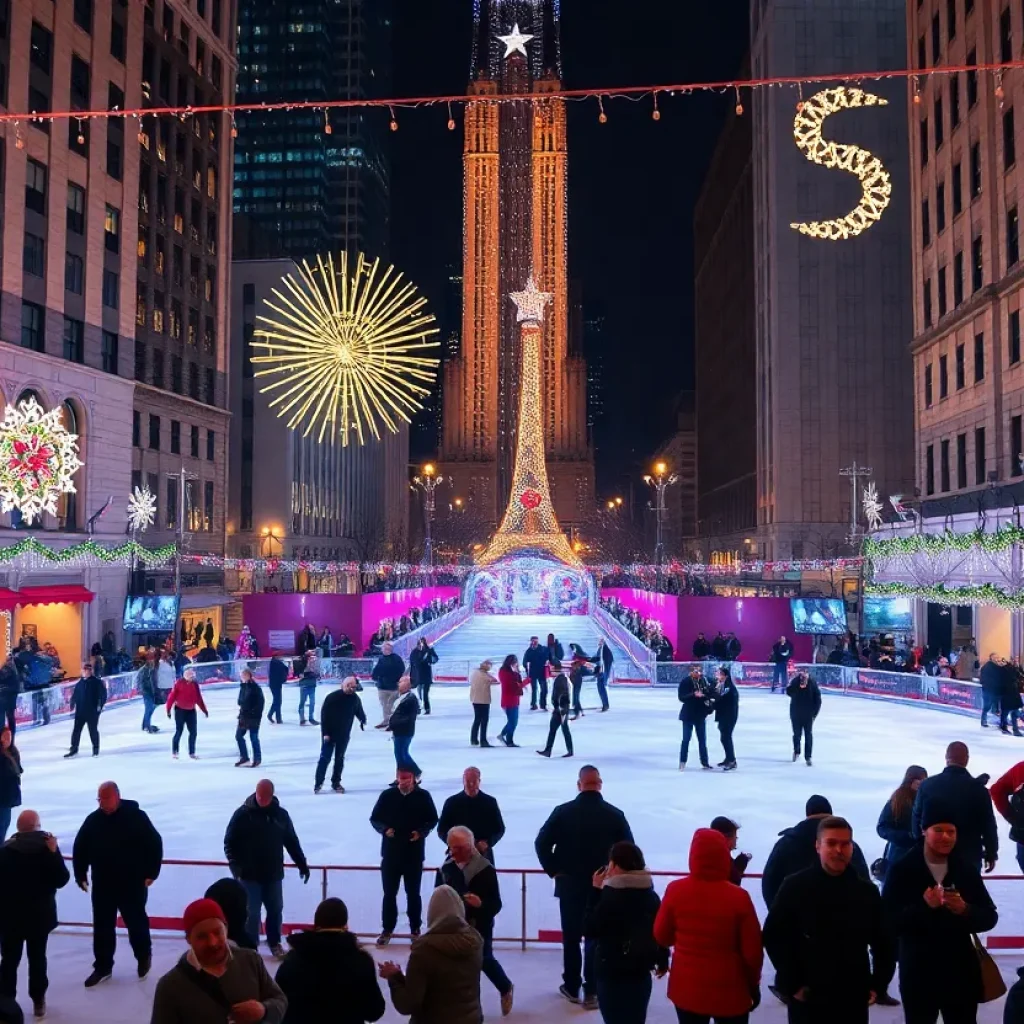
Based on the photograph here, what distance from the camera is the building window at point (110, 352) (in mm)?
36844

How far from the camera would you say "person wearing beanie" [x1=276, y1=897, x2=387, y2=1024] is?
4.20m

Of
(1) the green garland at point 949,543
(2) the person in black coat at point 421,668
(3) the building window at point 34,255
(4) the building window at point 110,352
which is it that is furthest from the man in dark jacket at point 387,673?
(4) the building window at point 110,352

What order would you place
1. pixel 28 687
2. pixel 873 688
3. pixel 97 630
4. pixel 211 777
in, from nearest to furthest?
1. pixel 211 777
2. pixel 28 687
3. pixel 873 688
4. pixel 97 630

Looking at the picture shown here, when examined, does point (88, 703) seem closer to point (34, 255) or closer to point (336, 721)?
point (336, 721)

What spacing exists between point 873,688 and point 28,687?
19.8 meters

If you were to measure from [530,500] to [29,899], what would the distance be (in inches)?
1887

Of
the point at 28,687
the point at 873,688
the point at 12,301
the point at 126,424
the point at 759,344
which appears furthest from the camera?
the point at 759,344

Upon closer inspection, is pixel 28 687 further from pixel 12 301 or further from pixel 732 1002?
pixel 732 1002

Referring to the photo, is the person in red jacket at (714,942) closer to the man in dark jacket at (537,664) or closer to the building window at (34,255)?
the man in dark jacket at (537,664)

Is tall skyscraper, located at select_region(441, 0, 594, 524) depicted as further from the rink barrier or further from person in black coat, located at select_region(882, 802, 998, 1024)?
person in black coat, located at select_region(882, 802, 998, 1024)

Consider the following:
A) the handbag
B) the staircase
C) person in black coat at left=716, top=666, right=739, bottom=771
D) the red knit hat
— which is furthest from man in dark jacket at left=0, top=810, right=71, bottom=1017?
the staircase

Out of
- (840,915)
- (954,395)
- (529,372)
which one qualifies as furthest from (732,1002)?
(529,372)

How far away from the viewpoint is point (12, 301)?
99.8ft

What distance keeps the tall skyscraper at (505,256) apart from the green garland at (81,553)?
3882 inches
